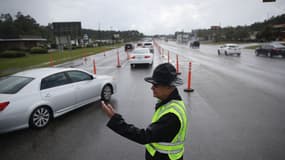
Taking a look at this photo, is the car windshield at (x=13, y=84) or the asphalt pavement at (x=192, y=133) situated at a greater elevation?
the car windshield at (x=13, y=84)

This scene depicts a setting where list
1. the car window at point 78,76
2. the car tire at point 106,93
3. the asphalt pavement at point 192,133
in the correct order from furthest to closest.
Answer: the car tire at point 106,93 < the car window at point 78,76 < the asphalt pavement at point 192,133

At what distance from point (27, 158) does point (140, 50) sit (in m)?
13.5

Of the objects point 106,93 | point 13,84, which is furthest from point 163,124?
point 106,93

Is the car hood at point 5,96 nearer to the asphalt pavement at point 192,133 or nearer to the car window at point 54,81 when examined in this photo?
the car window at point 54,81

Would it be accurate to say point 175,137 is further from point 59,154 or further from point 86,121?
point 86,121

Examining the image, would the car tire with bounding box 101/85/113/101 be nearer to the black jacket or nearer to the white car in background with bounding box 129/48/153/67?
the black jacket

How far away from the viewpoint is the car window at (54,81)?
16.0 feet

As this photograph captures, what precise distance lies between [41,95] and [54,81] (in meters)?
0.61

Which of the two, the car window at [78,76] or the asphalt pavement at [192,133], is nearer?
the asphalt pavement at [192,133]

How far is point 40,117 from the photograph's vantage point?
4609mm

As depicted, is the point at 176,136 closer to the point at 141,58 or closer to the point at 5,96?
the point at 5,96

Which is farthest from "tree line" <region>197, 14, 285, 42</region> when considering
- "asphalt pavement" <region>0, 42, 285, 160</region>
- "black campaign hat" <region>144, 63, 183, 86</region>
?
"black campaign hat" <region>144, 63, 183, 86</region>

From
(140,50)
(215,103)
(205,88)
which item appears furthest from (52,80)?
(140,50)

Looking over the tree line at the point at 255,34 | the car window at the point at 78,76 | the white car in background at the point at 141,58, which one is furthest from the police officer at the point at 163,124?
the tree line at the point at 255,34
